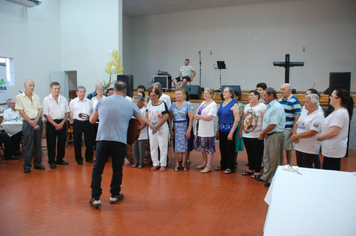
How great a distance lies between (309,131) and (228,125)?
5.37 ft

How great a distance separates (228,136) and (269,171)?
0.91 meters

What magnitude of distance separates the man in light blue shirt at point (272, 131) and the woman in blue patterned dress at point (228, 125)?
58cm

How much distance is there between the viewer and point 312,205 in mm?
1859

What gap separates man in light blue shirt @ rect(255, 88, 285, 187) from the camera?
13.8 ft

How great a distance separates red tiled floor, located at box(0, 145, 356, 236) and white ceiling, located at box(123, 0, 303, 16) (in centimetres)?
937

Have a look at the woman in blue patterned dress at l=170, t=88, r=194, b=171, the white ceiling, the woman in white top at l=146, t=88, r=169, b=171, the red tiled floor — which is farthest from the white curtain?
the woman in blue patterned dress at l=170, t=88, r=194, b=171

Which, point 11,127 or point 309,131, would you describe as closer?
point 309,131

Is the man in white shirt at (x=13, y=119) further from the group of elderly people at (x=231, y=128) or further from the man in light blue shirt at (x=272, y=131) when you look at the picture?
the man in light blue shirt at (x=272, y=131)

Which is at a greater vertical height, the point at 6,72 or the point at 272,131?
the point at 6,72

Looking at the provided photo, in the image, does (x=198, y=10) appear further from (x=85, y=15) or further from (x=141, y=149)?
(x=141, y=149)

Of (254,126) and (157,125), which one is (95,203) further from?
(254,126)

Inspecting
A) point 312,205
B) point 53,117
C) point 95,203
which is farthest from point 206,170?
point 312,205

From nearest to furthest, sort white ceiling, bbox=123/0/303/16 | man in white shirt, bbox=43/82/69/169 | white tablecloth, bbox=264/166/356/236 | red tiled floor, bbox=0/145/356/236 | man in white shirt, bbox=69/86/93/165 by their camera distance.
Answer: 1. white tablecloth, bbox=264/166/356/236
2. red tiled floor, bbox=0/145/356/236
3. man in white shirt, bbox=43/82/69/169
4. man in white shirt, bbox=69/86/93/165
5. white ceiling, bbox=123/0/303/16

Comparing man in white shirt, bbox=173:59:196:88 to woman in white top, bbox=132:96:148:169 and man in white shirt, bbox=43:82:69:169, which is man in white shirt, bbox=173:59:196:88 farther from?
man in white shirt, bbox=43:82:69:169
